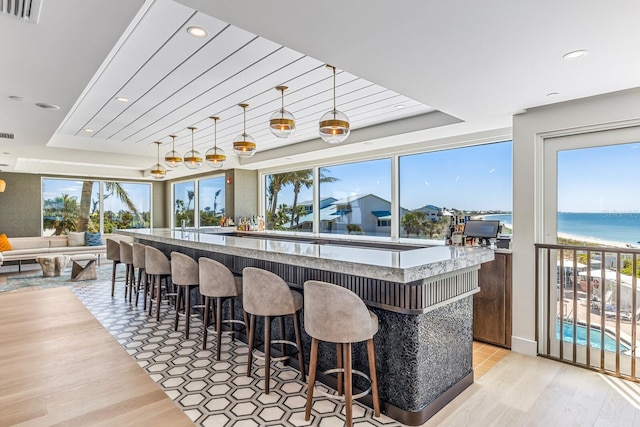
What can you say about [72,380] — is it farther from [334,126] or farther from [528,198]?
[528,198]

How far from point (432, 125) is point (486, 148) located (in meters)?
1.01

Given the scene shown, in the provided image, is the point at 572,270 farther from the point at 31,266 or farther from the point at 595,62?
the point at 31,266

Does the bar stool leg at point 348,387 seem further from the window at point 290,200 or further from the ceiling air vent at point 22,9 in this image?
the window at point 290,200

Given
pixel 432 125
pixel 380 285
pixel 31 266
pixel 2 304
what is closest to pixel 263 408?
pixel 380 285

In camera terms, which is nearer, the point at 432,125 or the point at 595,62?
the point at 595,62

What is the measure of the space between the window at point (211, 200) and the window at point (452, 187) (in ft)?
16.4

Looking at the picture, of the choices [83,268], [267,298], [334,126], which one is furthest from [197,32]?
[83,268]

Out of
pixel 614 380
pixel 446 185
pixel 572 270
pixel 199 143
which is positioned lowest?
pixel 614 380

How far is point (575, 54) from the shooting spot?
2.21 meters

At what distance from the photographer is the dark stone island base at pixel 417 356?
2225mm

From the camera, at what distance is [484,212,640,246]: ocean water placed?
3141mm

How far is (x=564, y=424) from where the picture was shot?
7.35 ft

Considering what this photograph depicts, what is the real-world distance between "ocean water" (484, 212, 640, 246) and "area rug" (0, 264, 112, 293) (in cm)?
754

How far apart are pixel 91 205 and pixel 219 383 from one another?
925cm
